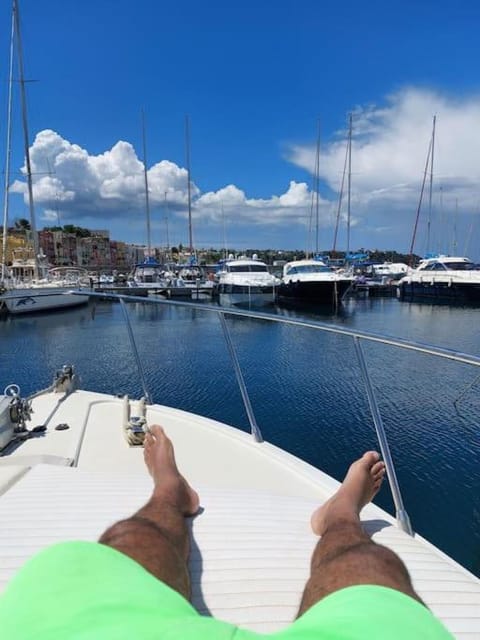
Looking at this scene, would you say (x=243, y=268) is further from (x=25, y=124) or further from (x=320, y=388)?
(x=320, y=388)

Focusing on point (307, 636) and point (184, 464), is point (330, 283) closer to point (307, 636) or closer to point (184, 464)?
point (184, 464)

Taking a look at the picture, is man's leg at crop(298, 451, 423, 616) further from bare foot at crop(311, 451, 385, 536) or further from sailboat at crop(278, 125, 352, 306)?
sailboat at crop(278, 125, 352, 306)

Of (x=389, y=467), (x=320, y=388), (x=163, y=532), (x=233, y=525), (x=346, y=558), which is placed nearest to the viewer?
(x=346, y=558)

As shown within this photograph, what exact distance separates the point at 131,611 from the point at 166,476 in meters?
1.17

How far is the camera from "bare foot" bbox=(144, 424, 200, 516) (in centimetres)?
165

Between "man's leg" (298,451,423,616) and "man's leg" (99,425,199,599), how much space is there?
1.14ft

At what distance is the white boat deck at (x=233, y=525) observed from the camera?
4.02 feet

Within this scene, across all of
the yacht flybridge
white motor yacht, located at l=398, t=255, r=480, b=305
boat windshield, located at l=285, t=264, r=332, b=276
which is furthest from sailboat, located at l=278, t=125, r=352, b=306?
the yacht flybridge

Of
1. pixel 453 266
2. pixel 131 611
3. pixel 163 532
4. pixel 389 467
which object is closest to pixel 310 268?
pixel 453 266

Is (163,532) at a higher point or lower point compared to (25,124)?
lower

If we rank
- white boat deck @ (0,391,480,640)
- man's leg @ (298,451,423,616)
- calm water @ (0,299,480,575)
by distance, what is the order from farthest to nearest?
1. calm water @ (0,299,480,575)
2. white boat deck @ (0,391,480,640)
3. man's leg @ (298,451,423,616)

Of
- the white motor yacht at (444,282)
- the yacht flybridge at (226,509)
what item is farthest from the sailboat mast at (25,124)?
the white motor yacht at (444,282)

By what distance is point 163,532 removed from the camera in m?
1.27

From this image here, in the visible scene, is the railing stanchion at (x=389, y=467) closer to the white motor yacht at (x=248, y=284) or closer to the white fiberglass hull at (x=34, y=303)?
the white fiberglass hull at (x=34, y=303)
